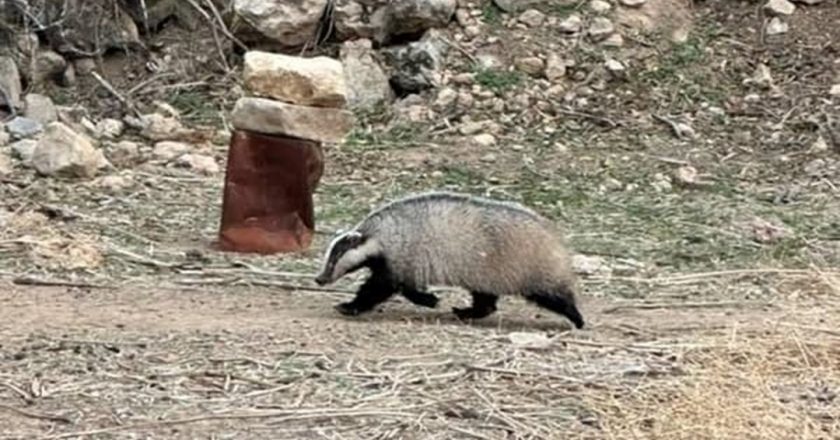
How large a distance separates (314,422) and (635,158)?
5175 mm

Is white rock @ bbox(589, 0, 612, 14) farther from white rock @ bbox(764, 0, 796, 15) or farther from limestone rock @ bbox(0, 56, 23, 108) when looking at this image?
limestone rock @ bbox(0, 56, 23, 108)

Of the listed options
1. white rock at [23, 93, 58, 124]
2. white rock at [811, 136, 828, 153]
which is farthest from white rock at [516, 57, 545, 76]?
white rock at [23, 93, 58, 124]

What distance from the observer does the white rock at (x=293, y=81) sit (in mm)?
7680

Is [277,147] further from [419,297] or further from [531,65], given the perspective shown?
[531,65]

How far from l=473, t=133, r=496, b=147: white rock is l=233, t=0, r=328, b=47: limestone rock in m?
1.54

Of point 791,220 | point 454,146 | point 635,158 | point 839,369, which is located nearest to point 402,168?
point 454,146

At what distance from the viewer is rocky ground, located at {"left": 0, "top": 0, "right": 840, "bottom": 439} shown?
4.95 m

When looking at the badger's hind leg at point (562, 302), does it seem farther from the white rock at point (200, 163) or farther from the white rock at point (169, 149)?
the white rock at point (169, 149)

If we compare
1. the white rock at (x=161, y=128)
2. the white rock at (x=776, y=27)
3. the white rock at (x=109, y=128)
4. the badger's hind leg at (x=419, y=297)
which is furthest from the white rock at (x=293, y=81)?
the white rock at (x=776, y=27)

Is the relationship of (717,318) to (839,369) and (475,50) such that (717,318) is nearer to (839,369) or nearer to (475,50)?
(839,369)

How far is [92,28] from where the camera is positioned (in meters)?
10.9

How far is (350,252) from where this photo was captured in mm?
6395

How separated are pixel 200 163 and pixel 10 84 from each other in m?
1.65

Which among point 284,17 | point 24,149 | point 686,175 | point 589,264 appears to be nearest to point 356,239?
point 589,264
